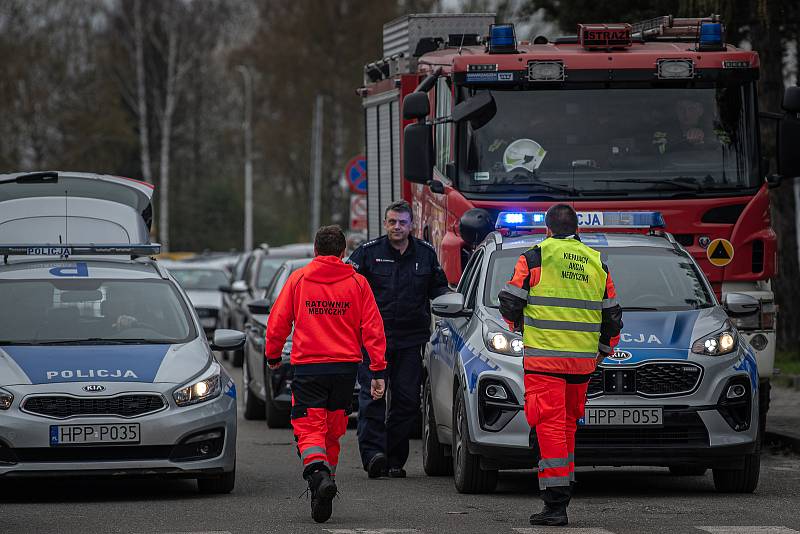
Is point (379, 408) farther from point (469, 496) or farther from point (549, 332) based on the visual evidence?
point (549, 332)

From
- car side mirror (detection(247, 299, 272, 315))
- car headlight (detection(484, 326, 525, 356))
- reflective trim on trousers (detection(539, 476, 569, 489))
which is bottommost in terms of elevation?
reflective trim on trousers (detection(539, 476, 569, 489))

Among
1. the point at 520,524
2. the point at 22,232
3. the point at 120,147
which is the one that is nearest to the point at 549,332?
the point at 520,524

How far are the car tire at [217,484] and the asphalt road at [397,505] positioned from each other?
0.06 metres

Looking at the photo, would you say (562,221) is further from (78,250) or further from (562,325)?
(78,250)

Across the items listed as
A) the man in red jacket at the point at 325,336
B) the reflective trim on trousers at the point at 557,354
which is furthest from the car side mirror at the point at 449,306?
the reflective trim on trousers at the point at 557,354

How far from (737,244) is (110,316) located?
501cm

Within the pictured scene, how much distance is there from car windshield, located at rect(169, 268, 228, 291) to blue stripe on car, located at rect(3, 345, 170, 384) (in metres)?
19.6

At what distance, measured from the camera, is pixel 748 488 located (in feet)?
35.7

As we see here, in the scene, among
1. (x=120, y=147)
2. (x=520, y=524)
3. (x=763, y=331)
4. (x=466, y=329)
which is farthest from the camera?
(x=120, y=147)

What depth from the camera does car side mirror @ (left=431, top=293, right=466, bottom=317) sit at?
438 inches

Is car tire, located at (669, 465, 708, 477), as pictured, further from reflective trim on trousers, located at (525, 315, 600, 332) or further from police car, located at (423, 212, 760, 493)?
reflective trim on trousers, located at (525, 315, 600, 332)

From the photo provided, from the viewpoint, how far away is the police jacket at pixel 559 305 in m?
9.47

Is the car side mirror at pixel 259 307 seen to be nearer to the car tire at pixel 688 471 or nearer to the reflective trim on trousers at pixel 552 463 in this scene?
the car tire at pixel 688 471

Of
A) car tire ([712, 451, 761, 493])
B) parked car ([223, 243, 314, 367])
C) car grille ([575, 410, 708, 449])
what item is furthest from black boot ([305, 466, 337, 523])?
parked car ([223, 243, 314, 367])
